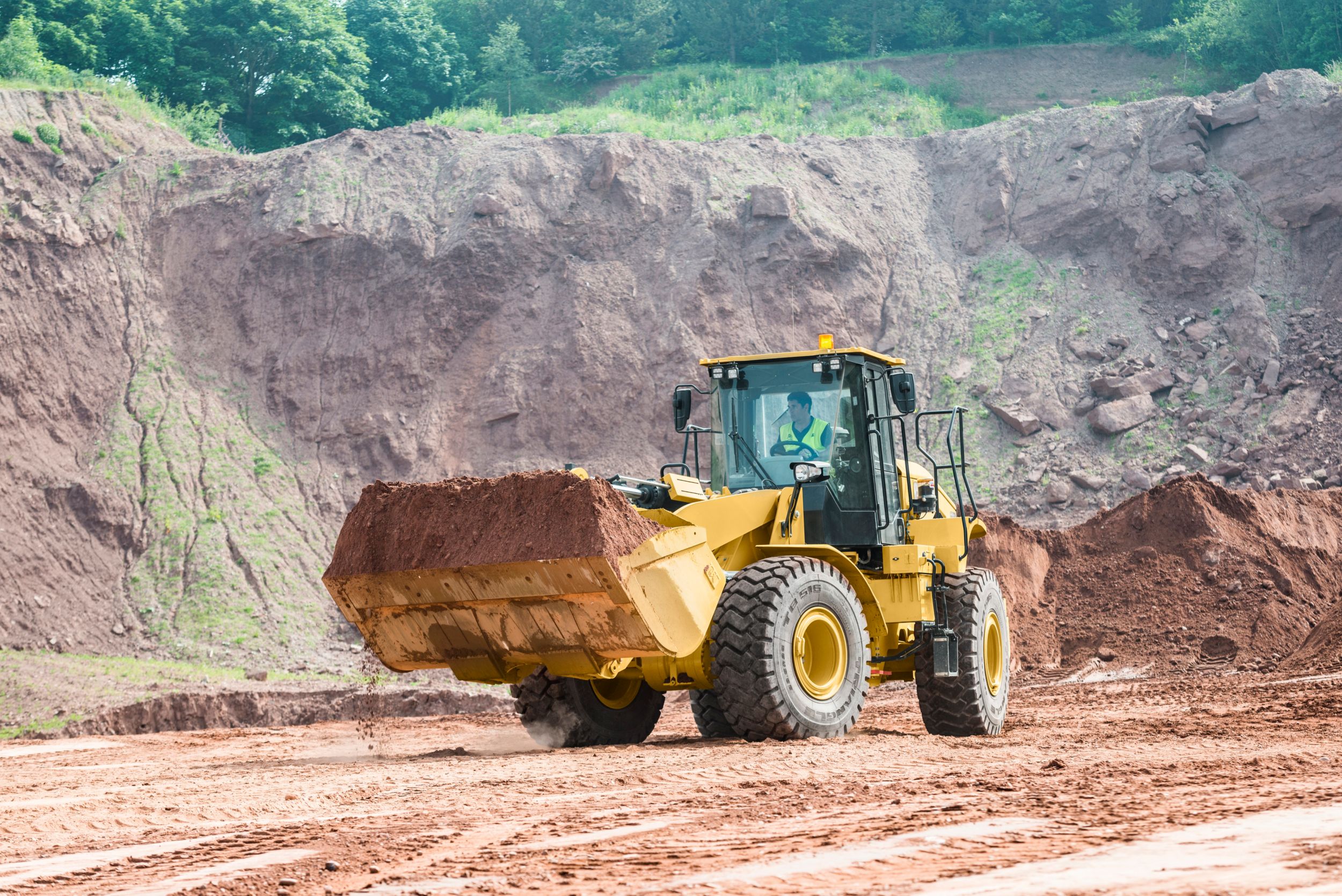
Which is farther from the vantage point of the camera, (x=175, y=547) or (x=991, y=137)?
(x=991, y=137)

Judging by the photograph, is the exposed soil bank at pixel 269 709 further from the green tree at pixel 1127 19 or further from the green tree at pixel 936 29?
the green tree at pixel 1127 19

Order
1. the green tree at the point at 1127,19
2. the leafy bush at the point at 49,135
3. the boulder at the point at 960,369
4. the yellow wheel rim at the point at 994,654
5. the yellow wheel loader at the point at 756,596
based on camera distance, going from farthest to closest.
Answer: the green tree at the point at 1127,19
the boulder at the point at 960,369
the leafy bush at the point at 49,135
the yellow wheel rim at the point at 994,654
the yellow wheel loader at the point at 756,596

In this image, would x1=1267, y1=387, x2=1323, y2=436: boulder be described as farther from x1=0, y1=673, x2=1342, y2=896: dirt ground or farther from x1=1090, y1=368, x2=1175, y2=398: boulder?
x1=0, y1=673, x2=1342, y2=896: dirt ground

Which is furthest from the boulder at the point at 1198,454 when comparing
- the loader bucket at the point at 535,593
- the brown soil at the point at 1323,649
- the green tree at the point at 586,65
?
the green tree at the point at 586,65

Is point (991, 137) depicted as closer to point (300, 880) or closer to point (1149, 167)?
point (1149, 167)

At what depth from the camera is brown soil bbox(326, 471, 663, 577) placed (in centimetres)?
790

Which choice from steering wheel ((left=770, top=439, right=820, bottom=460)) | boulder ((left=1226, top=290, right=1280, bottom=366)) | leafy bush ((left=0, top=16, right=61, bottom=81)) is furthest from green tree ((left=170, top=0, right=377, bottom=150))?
steering wheel ((left=770, top=439, right=820, bottom=460))

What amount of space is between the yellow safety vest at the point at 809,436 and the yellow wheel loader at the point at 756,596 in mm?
13

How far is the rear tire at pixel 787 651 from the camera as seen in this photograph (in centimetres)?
821

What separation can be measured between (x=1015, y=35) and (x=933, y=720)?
140 ft

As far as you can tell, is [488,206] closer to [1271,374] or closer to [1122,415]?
[1122,415]

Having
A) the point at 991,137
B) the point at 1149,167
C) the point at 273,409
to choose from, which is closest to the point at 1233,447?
the point at 1149,167

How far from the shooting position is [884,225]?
108ft

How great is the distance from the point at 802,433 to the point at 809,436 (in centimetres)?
6
